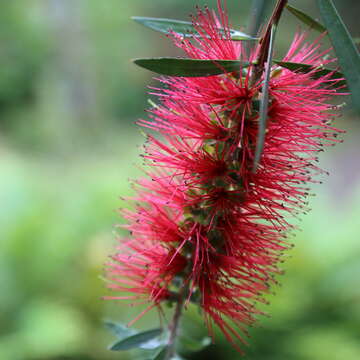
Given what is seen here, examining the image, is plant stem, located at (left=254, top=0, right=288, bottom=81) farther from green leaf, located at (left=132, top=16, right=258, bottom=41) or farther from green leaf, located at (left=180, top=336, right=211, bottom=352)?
green leaf, located at (left=180, top=336, right=211, bottom=352)

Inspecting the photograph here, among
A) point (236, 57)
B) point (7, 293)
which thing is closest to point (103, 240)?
point (7, 293)

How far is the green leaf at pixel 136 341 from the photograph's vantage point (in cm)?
94

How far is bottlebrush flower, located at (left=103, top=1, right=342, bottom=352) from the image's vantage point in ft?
2.76

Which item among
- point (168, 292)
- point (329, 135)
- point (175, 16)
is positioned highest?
point (175, 16)

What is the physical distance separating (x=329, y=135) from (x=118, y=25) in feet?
33.1

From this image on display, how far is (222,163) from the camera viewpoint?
85cm

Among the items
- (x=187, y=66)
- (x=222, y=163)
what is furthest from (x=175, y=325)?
(x=187, y=66)

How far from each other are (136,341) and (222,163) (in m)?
0.41

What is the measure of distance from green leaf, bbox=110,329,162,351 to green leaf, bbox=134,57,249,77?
54 cm

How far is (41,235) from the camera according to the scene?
3.24 meters

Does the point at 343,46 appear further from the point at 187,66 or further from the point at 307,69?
the point at 187,66

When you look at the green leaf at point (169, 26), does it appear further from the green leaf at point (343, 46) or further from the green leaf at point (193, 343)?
the green leaf at point (193, 343)

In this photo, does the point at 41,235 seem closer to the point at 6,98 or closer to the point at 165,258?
the point at 165,258

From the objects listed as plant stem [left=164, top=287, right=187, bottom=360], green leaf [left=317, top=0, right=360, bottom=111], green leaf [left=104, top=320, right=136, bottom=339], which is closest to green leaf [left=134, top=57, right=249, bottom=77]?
green leaf [left=317, top=0, right=360, bottom=111]
